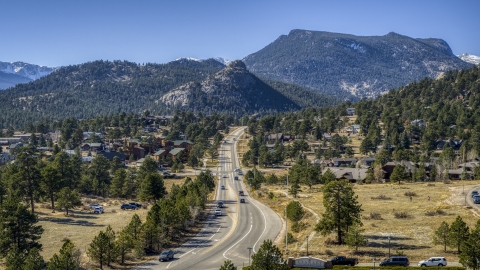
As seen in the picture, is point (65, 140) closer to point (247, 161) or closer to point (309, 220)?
point (247, 161)

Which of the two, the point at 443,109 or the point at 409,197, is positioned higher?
the point at 443,109

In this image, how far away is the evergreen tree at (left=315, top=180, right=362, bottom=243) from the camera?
50500mm

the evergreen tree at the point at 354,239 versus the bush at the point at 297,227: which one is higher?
the evergreen tree at the point at 354,239

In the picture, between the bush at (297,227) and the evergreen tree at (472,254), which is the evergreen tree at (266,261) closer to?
the evergreen tree at (472,254)

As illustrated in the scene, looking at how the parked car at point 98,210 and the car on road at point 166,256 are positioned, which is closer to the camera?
the car on road at point 166,256

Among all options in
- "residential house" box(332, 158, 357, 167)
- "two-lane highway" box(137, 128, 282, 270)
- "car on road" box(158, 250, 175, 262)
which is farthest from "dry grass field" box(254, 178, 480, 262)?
"residential house" box(332, 158, 357, 167)

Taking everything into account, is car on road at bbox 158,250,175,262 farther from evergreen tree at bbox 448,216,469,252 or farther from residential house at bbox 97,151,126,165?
residential house at bbox 97,151,126,165

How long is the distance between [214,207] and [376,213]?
32.4 meters

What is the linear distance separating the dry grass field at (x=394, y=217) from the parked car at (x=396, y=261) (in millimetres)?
2831

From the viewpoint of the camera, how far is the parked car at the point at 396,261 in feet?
133

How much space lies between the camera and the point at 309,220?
64.6 meters

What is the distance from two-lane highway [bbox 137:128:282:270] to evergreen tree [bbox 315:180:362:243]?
9123 millimetres

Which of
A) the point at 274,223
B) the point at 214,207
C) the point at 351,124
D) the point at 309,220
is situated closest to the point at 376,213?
the point at 309,220

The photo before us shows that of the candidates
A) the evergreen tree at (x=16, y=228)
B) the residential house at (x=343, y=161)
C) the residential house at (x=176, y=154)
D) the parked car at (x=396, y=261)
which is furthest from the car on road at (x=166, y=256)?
the residential house at (x=176, y=154)
